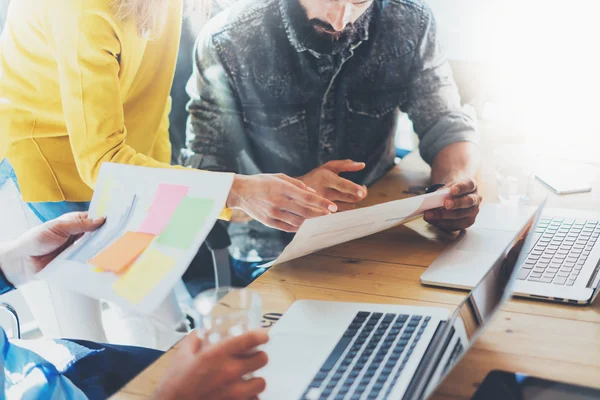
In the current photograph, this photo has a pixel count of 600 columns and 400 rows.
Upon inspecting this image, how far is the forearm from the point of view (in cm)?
127

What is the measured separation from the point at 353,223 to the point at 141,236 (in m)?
0.30

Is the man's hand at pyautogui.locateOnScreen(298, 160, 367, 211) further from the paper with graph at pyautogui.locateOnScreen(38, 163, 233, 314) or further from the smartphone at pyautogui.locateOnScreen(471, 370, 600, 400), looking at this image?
the smartphone at pyautogui.locateOnScreen(471, 370, 600, 400)

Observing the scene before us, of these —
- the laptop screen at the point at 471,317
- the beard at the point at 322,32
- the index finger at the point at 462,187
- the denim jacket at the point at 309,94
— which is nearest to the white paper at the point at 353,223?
the index finger at the point at 462,187

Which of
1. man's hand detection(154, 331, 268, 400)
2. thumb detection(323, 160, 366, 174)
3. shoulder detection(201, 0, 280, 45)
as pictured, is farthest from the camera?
shoulder detection(201, 0, 280, 45)

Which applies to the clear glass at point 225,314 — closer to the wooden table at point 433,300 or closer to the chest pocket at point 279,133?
the wooden table at point 433,300

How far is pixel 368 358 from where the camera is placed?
27.0 inches

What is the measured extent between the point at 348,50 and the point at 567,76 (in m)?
0.79

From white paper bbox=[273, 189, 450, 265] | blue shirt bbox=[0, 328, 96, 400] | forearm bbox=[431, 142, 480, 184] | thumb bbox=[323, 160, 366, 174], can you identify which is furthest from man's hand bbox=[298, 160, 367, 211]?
blue shirt bbox=[0, 328, 96, 400]

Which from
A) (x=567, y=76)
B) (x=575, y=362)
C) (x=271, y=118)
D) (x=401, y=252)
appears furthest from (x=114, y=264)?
(x=567, y=76)

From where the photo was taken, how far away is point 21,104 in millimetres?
1176

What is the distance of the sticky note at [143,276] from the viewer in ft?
2.40

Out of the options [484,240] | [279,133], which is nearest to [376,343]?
[484,240]

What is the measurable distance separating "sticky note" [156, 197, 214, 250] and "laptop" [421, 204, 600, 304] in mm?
326

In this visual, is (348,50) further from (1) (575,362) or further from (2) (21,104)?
(1) (575,362)
